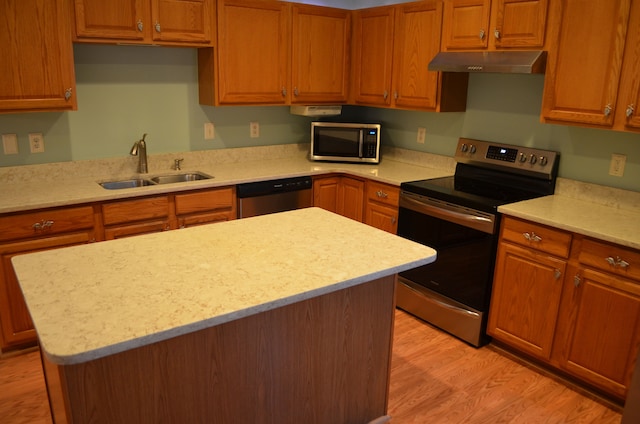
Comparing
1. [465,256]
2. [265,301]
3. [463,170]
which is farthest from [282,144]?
[265,301]

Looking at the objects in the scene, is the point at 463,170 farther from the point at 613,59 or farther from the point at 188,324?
the point at 188,324

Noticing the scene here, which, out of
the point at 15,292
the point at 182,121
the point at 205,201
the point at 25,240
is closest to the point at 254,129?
the point at 182,121

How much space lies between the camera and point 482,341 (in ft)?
10.4

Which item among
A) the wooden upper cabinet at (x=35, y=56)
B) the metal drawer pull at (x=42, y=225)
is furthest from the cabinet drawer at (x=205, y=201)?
the wooden upper cabinet at (x=35, y=56)

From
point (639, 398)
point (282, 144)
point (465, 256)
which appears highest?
point (282, 144)

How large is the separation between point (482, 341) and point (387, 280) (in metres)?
1.46

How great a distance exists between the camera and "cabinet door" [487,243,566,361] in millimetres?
2764

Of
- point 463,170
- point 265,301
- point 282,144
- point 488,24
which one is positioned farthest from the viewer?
point 282,144

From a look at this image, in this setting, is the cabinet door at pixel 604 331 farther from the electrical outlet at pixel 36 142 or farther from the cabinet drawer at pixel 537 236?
the electrical outlet at pixel 36 142

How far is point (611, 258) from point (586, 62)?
3.42 feet

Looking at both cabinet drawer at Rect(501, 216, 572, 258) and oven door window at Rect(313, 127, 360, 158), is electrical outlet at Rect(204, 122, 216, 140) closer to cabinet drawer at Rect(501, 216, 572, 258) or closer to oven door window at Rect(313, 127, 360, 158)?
oven door window at Rect(313, 127, 360, 158)

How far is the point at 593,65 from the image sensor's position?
8.77ft

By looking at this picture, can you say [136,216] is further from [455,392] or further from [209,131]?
[455,392]

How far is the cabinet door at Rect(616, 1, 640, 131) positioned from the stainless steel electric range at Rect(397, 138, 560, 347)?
2.05 feet
